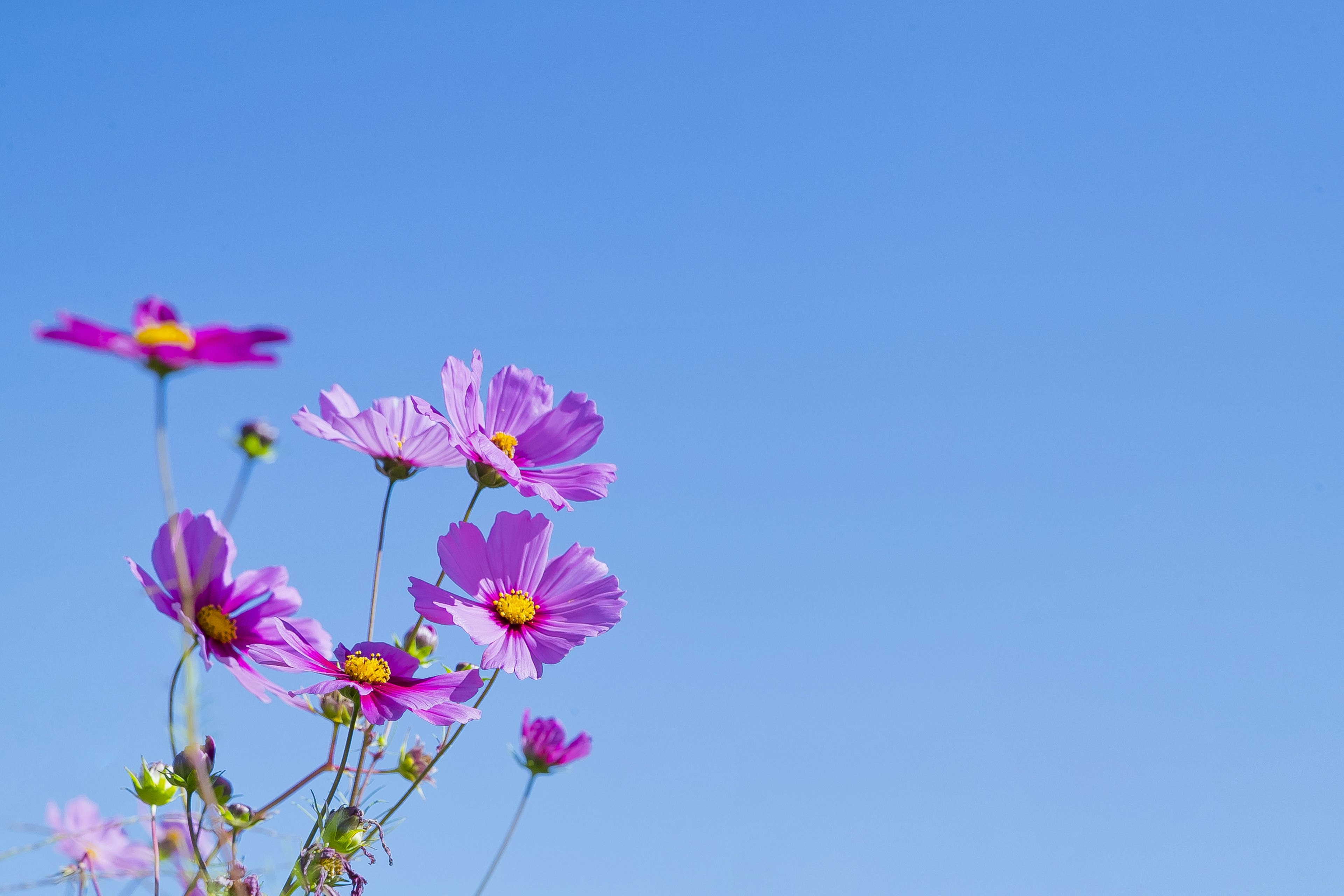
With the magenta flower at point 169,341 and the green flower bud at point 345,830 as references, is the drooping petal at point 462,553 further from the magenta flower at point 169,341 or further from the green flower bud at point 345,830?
the magenta flower at point 169,341

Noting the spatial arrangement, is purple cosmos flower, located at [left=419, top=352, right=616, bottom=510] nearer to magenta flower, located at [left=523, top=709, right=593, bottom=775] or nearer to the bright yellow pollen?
the bright yellow pollen

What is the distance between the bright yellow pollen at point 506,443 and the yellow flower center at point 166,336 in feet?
1.54

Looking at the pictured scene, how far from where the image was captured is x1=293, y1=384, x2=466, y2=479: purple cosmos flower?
28.9 inches

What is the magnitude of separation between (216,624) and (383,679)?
0.12 meters

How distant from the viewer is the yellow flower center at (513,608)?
79cm

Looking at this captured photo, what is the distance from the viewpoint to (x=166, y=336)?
42 cm

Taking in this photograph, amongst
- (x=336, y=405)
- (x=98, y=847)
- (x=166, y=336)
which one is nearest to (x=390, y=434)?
(x=336, y=405)

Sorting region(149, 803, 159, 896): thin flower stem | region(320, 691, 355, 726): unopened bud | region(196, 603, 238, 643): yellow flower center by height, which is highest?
region(196, 603, 238, 643): yellow flower center

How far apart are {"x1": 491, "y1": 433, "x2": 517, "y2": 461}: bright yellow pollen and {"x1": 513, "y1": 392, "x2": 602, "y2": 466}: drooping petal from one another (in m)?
0.01

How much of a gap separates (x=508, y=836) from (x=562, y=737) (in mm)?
343

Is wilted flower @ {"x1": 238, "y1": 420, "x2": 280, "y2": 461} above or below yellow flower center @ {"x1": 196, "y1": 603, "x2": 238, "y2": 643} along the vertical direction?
above

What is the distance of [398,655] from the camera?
0.64 metres

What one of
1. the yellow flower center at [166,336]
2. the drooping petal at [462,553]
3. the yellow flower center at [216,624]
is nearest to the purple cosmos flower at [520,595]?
the drooping petal at [462,553]

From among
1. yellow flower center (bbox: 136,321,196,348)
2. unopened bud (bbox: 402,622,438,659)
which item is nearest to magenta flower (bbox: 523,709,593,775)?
unopened bud (bbox: 402,622,438,659)
